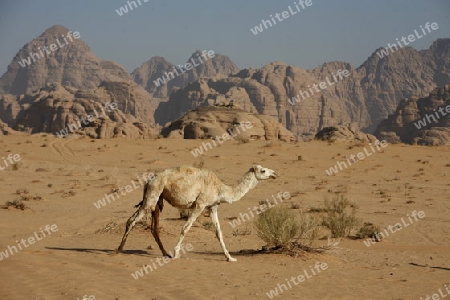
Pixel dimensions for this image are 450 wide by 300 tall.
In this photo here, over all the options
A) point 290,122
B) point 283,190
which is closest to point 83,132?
point 283,190

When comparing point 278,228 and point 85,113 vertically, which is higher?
point 85,113

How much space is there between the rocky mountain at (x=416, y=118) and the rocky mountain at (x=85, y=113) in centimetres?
4577

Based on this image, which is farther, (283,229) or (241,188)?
(283,229)

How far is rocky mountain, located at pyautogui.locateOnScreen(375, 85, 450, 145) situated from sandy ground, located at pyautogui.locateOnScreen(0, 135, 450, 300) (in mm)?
62952

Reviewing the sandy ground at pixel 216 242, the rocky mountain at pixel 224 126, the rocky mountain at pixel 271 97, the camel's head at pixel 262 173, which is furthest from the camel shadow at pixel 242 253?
the rocky mountain at pixel 271 97

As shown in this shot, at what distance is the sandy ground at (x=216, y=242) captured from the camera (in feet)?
26.1

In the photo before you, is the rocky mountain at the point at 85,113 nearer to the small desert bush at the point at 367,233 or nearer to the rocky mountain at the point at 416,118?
the rocky mountain at the point at 416,118

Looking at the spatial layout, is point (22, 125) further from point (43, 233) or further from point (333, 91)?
point (333, 91)

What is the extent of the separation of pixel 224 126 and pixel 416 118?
200 feet

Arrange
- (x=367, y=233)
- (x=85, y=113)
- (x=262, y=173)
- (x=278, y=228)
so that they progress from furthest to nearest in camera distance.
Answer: (x=85, y=113), (x=367, y=233), (x=278, y=228), (x=262, y=173)

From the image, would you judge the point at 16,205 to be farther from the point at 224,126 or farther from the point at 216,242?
the point at 224,126

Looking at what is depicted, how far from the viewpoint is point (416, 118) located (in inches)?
4028

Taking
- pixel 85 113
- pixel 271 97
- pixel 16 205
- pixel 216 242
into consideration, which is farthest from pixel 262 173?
pixel 271 97

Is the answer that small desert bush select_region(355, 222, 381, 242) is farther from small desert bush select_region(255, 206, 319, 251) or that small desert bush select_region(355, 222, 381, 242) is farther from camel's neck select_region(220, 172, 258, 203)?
camel's neck select_region(220, 172, 258, 203)
